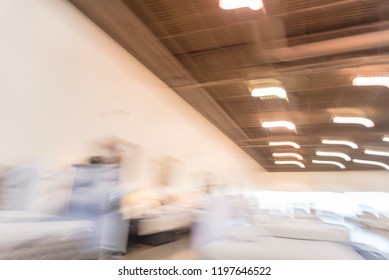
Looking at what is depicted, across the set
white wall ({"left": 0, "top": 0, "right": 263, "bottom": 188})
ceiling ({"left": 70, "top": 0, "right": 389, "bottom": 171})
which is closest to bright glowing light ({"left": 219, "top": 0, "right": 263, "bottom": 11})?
ceiling ({"left": 70, "top": 0, "right": 389, "bottom": 171})

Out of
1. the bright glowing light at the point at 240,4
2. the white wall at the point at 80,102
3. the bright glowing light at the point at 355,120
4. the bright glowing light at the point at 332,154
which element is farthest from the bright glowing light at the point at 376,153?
the bright glowing light at the point at 240,4

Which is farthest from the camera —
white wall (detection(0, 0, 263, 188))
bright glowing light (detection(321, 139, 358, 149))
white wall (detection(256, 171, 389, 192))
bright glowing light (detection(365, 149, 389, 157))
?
bright glowing light (detection(321, 139, 358, 149))

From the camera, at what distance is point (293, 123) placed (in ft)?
9.91

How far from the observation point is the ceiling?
2.27m

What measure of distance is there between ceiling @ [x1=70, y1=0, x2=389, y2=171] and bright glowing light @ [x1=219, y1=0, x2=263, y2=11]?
0.14ft

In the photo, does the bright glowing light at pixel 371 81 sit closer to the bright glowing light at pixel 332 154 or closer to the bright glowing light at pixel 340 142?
the bright glowing light at pixel 340 142

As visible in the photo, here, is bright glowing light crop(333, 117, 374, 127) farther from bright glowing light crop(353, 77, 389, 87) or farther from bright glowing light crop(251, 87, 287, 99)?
bright glowing light crop(251, 87, 287, 99)

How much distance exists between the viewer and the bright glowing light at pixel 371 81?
2673 millimetres

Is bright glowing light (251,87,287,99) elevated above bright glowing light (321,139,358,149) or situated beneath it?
elevated above

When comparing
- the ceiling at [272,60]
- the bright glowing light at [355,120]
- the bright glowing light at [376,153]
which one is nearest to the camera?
the ceiling at [272,60]

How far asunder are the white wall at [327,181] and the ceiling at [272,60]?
0.36 feet
